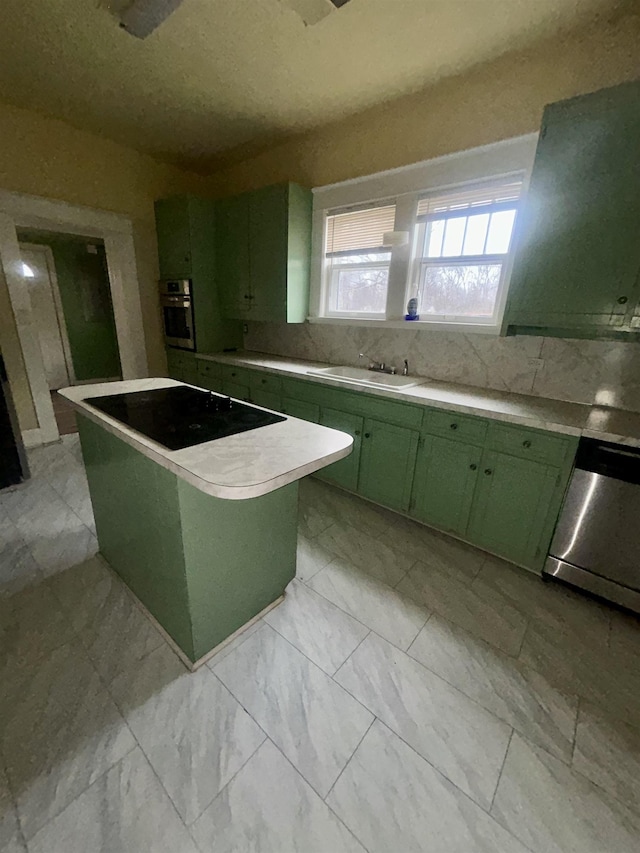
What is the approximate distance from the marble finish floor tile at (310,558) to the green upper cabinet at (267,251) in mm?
1962

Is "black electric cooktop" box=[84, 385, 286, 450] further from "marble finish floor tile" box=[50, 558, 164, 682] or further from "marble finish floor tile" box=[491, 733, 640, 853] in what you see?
"marble finish floor tile" box=[491, 733, 640, 853]

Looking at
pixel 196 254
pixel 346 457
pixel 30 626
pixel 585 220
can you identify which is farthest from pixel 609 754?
pixel 196 254

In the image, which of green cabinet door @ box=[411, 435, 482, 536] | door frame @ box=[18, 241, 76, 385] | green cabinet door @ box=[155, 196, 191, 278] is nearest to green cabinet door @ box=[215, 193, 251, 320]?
green cabinet door @ box=[155, 196, 191, 278]

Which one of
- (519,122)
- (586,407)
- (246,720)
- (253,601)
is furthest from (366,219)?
(246,720)

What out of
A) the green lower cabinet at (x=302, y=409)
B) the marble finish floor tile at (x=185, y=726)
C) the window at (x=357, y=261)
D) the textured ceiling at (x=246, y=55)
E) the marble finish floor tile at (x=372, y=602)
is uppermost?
the textured ceiling at (x=246, y=55)

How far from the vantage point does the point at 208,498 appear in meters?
1.23

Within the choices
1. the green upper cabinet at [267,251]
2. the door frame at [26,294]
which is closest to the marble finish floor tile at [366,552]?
the green upper cabinet at [267,251]

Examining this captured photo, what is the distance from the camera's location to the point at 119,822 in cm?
99

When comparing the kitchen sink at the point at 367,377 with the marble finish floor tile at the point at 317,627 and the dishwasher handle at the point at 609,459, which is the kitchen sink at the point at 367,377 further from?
the marble finish floor tile at the point at 317,627

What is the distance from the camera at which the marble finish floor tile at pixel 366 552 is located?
199 centimetres

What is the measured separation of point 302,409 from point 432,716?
2.04 metres

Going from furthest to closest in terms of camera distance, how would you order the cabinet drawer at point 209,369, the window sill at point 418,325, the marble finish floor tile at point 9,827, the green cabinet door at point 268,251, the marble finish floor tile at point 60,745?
the cabinet drawer at point 209,369, the green cabinet door at point 268,251, the window sill at point 418,325, the marble finish floor tile at point 60,745, the marble finish floor tile at point 9,827

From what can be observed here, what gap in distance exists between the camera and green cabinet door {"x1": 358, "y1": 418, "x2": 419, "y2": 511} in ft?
7.52

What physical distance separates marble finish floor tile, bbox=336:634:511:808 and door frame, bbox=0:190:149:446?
11.9 ft
